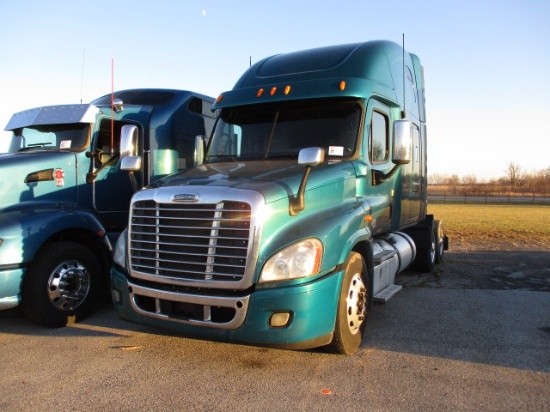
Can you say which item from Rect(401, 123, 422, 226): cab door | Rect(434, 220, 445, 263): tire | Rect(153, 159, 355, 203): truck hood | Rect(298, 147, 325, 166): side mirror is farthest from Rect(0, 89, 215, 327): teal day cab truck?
Rect(434, 220, 445, 263): tire

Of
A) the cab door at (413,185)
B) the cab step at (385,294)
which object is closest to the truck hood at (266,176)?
the cab step at (385,294)

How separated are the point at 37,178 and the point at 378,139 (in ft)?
14.3

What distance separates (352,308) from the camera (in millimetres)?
4441

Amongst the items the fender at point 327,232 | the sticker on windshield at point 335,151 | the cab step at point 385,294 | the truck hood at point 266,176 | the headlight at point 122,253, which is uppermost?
the sticker on windshield at point 335,151

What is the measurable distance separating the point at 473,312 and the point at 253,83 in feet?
13.9

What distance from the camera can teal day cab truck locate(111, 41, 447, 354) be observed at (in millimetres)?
3797

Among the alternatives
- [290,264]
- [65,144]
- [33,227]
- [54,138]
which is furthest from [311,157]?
[54,138]

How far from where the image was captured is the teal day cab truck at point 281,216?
3797 millimetres

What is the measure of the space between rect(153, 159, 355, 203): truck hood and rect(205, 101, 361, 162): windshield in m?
0.28

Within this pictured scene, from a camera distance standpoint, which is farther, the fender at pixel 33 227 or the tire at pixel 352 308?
the fender at pixel 33 227

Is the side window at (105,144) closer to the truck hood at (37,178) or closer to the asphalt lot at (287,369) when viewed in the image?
the truck hood at (37,178)

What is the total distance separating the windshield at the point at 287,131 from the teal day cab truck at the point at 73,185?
48.0 inches

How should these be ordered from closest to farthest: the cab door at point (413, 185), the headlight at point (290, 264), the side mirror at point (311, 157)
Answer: the headlight at point (290, 264) < the side mirror at point (311, 157) < the cab door at point (413, 185)

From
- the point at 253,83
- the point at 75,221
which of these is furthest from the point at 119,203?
the point at 253,83
